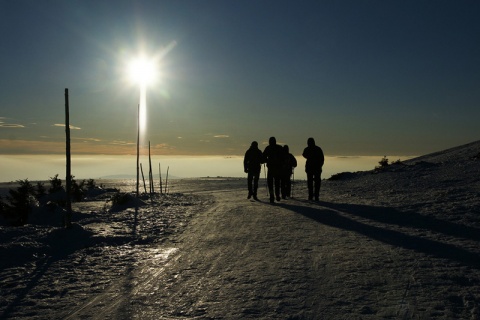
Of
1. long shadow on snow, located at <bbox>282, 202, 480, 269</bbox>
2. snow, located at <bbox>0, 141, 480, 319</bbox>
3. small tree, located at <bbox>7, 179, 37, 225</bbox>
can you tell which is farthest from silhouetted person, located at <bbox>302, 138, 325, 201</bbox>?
small tree, located at <bbox>7, 179, 37, 225</bbox>

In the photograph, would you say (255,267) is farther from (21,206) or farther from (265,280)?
(21,206)

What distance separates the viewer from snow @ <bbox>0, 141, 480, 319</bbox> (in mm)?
4082

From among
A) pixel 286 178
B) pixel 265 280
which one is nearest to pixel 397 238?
pixel 265 280

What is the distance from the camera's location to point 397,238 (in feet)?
23.8

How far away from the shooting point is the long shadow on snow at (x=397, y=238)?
575 cm

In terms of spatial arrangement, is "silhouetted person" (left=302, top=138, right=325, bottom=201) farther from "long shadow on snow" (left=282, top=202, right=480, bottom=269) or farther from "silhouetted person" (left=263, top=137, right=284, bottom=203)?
"long shadow on snow" (left=282, top=202, right=480, bottom=269)

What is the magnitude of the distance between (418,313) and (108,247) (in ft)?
19.0

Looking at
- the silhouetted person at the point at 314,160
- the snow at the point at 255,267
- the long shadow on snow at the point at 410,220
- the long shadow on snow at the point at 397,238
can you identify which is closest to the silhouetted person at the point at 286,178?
the silhouetted person at the point at 314,160

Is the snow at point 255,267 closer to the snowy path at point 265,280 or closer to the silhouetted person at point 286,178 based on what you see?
the snowy path at point 265,280

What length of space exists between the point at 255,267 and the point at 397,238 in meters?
3.24

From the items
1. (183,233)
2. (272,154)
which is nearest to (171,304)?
(183,233)

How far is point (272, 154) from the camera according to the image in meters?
14.7

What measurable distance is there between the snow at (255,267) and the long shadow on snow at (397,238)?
23mm

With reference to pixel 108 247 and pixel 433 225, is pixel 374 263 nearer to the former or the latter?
pixel 433 225
